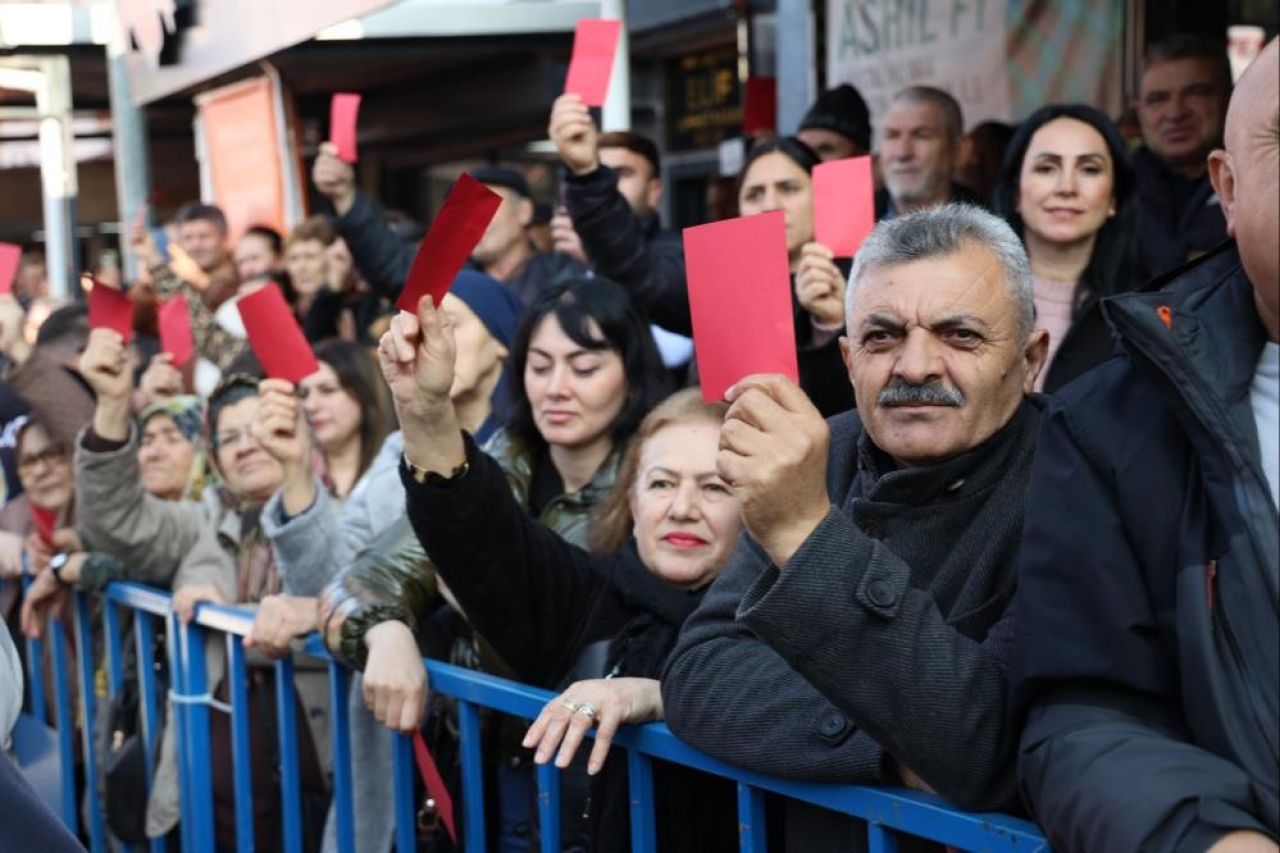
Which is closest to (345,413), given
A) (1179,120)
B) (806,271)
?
(806,271)

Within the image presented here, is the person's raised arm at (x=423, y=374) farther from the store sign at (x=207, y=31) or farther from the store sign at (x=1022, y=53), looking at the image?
the store sign at (x=1022, y=53)

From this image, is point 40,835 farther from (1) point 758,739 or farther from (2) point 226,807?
(2) point 226,807

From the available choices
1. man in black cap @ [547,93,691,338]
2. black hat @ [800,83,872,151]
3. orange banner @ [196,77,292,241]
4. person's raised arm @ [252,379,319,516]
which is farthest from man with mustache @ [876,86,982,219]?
orange banner @ [196,77,292,241]

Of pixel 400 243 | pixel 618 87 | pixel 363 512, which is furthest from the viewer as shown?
pixel 400 243

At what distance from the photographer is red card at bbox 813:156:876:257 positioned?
3.75 meters

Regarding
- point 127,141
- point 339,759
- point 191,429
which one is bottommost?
point 339,759

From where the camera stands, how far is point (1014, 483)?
2506mm

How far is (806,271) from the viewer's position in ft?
13.1

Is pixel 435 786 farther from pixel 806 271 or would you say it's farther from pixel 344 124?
pixel 344 124

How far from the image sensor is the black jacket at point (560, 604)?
9.67 feet

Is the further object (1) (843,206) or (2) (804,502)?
(1) (843,206)

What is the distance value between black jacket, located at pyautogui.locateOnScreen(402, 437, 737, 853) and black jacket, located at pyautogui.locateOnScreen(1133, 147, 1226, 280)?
1.68m

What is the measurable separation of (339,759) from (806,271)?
4.74 ft

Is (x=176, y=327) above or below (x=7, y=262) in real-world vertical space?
below
